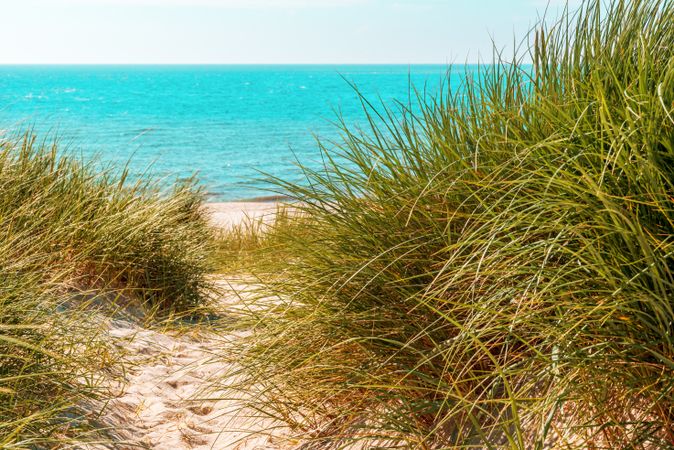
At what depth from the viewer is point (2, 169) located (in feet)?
12.1

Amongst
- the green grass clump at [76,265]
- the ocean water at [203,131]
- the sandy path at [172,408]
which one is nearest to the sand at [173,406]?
the sandy path at [172,408]

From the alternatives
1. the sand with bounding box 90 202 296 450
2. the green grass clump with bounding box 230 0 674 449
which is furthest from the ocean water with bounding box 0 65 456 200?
the green grass clump with bounding box 230 0 674 449

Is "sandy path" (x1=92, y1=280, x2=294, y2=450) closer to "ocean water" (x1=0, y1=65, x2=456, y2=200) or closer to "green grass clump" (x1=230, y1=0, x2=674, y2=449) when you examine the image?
"green grass clump" (x1=230, y1=0, x2=674, y2=449)

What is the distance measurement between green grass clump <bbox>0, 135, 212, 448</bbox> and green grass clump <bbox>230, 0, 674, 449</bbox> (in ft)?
2.26

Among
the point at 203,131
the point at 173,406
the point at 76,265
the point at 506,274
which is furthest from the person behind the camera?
the point at 203,131

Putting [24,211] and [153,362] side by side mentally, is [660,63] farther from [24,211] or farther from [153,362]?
[24,211]

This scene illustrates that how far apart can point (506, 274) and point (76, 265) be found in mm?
2618

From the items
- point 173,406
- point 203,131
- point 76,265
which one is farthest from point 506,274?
point 203,131

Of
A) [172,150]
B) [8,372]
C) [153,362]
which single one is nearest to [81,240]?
[153,362]

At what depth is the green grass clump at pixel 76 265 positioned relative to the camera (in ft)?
7.60

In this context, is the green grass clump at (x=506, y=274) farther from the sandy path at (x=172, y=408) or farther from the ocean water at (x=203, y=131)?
the ocean water at (x=203, y=131)

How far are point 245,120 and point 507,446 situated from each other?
154 ft

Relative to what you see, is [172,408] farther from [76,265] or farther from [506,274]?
[506,274]

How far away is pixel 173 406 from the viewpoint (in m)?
2.95
